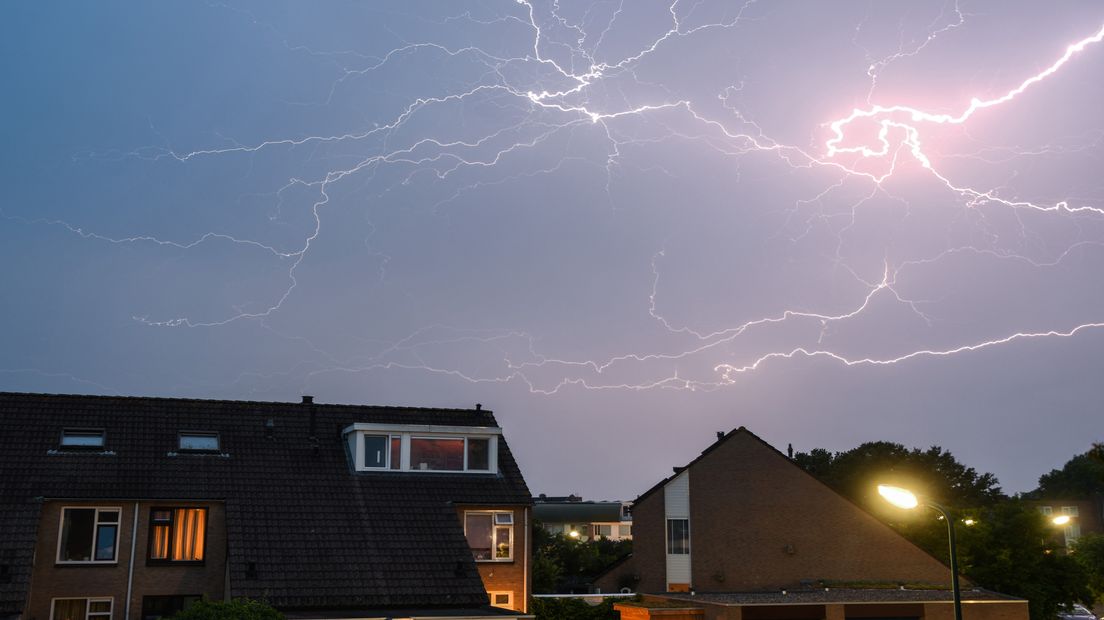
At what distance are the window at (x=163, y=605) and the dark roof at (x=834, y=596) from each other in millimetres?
14991

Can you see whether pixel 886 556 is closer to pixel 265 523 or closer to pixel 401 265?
pixel 265 523

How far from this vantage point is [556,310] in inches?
1982

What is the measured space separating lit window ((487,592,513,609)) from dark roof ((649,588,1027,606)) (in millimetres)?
6021

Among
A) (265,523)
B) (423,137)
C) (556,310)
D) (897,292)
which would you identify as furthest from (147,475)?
(897,292)

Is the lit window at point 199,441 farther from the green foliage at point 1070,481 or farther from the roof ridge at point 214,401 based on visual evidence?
the green foliage at point 1070,481

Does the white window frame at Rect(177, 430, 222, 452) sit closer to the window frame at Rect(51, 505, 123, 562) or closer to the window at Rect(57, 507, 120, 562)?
the window frame at Rect(51, 505, 123, 562)

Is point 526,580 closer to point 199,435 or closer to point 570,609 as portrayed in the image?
point 570,609

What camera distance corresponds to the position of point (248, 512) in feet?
85.0

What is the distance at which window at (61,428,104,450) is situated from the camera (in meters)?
26.6

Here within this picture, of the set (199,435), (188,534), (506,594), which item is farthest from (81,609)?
(506,594)

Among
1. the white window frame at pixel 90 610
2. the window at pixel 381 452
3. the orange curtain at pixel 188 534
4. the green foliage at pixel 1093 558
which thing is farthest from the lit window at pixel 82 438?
the green foliage at pixel 1093 558

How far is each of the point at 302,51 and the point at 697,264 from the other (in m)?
24.9

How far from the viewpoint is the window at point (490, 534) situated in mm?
28891

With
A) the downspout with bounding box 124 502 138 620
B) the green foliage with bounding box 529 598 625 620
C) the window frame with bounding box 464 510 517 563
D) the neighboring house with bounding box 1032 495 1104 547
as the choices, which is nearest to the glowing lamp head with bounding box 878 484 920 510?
the window frame with bounding box 464 510 517 563
